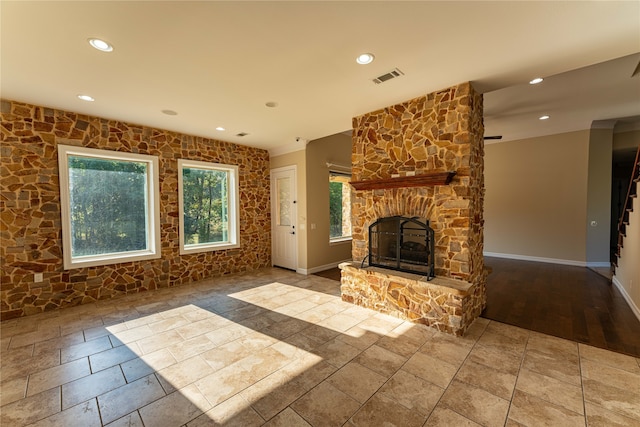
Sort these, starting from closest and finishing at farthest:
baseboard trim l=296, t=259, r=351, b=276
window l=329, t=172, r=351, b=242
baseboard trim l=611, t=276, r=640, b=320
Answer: baseboard trim l=611, t=276, r=640, b=320
baseboard trim l=296, t=259, r=351, b=276
window l=329, t=172, r=351, b=242

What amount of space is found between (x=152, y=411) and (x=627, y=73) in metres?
6.30

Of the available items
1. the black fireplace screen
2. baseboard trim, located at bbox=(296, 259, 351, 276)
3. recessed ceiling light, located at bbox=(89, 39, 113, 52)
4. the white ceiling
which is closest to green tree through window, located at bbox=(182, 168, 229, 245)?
the white ceiling

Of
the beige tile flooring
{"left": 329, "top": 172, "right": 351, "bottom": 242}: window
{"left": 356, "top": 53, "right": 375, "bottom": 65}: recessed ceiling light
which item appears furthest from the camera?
{"left": 329, "top": 172, "right": 351, "bottom": 242}: window

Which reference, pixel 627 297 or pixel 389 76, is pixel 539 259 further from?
pixel 389 76

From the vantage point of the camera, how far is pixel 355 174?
3.99 metres

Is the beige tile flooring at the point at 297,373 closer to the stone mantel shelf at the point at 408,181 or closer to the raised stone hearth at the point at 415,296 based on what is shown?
the raised stone hearth at the point at 415,296

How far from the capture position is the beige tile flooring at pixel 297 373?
179 centimetres

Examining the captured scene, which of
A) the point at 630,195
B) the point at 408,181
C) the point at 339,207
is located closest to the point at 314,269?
the point at 339,207

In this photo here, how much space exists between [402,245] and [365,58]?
229cm

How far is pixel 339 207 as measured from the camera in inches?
257

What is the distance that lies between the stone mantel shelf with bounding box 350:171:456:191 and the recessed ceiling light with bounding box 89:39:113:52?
2967 millimetres

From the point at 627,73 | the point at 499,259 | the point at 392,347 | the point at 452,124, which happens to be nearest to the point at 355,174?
the point at 452,124

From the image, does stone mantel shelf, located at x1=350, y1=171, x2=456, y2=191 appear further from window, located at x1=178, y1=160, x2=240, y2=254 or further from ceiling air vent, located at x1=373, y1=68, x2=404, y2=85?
window, located at x1=178, y1=160, x2=240, y2=254

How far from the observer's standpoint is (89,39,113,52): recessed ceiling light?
7.16 feet
